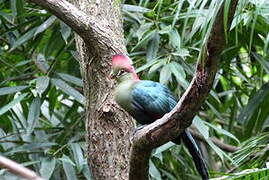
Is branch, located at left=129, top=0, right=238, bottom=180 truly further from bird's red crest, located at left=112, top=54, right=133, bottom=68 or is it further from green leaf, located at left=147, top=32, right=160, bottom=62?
green leaf, located at left=147, top=32, right=160, bottom=62

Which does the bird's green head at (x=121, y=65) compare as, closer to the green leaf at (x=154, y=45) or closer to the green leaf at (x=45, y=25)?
the green leaf at (x=154, y=45)

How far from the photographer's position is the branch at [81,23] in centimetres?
191

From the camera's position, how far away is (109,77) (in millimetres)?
2059

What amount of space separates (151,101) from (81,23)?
13.6 inches

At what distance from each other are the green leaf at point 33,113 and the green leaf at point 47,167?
0.15 m

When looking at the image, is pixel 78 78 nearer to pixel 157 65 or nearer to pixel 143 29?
pixel 143 29

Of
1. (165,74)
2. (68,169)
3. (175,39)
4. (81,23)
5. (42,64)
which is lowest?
(68,169)

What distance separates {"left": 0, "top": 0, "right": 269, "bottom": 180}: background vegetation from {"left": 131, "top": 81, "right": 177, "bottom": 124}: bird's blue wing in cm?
43

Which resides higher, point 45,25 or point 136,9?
point 136,9

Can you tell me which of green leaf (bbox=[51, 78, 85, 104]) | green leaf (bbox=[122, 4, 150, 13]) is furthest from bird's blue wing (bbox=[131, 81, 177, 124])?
green leaf (bbox=[122, 4, 150, 13])

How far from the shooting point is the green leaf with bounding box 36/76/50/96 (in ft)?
7.95

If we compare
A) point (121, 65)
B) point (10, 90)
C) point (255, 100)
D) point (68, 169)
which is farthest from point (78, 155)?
point (255, 100)

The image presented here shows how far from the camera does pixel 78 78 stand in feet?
9.05

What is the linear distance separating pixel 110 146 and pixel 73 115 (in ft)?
3.03
